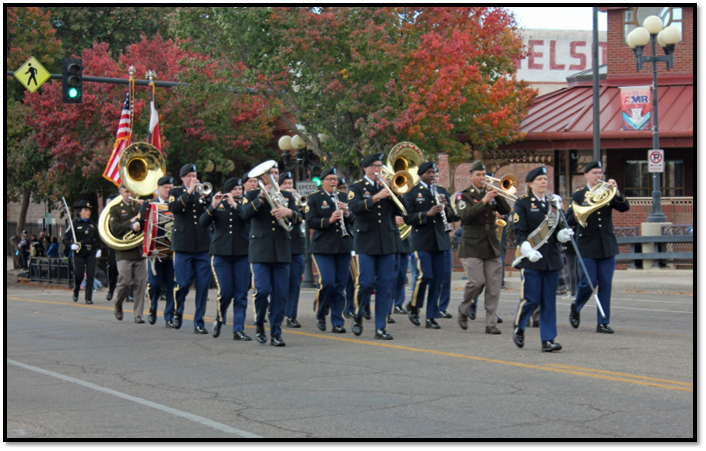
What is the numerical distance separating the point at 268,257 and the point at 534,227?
9.88 feet

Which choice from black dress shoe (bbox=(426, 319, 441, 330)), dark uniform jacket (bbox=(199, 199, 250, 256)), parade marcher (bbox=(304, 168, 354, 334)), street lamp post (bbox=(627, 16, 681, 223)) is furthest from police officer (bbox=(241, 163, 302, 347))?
street lamp post (bbox=(627, 16, 681, 223))

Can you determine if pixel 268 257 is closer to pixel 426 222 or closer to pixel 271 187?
pixel 271 187

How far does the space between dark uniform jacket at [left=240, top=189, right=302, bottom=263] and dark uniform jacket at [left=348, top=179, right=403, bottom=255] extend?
2.48ft

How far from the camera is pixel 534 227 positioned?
10125mm

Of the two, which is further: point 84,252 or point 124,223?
point 84,252

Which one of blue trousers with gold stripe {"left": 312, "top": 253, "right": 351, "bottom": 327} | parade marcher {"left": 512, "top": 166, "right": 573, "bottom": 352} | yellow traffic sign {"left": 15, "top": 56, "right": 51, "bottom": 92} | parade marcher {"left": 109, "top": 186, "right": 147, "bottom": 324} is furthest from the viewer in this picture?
yellow traffic sign {"left": 15, "top": 56, "right": 51, "bottom": 92}

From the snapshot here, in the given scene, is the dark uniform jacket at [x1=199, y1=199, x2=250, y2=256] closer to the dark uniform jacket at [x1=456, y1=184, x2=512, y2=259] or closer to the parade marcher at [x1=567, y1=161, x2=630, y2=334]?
the dark uniform jacket at [x1=456, y1=184, x2=512, y2=259]

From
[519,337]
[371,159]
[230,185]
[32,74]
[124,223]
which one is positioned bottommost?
[519,337]

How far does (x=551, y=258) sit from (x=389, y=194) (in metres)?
2.10

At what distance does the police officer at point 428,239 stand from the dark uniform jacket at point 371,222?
2.24ft

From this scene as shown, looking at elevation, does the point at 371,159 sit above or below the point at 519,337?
above

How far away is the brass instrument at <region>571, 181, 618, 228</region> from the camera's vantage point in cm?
1154

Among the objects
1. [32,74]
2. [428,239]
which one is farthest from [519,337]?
[32,74]

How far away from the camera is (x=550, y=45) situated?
2077 inches
